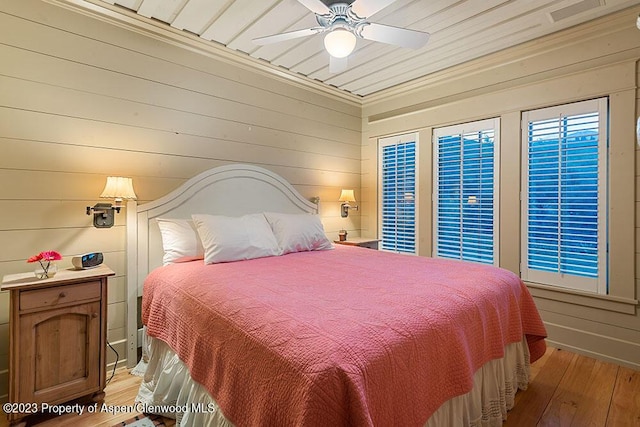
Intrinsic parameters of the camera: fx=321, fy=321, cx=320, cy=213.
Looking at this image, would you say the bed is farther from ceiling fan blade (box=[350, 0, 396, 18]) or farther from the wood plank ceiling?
ceiling fan blade (box=[350, 0, 396, 18])

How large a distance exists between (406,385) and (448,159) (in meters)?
2.93

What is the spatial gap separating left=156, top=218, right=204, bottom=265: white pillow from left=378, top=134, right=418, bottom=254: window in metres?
2.47

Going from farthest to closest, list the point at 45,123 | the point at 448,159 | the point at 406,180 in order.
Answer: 1. the point at 406,180
2. the point at 448,159
3. the point at 45,123

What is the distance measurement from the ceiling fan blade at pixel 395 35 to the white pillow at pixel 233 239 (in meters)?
1.69

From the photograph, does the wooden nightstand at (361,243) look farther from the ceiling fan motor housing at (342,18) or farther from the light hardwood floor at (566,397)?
the ceiling fan motor housing at (342,18)

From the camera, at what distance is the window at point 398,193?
3922 millimetres

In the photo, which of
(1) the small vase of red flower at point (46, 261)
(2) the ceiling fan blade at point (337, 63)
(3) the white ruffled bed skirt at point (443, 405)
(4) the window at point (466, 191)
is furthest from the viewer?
(4) the window at point (466, 191)

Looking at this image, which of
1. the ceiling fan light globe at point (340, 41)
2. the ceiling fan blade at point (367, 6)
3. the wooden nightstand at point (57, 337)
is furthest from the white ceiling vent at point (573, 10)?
the wooden nightstand at point (57, 337)

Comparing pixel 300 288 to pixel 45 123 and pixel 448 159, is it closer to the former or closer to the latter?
pixel 45 123

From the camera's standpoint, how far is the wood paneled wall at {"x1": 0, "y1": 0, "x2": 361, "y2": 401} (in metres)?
2.10

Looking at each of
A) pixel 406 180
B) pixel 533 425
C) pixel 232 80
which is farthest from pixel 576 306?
pixel 232 80

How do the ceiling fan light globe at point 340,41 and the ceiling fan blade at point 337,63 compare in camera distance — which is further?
the ceiling fan blade at point 337,63

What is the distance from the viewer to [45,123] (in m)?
2.20

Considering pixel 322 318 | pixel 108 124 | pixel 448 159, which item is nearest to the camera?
pixel 322 318
